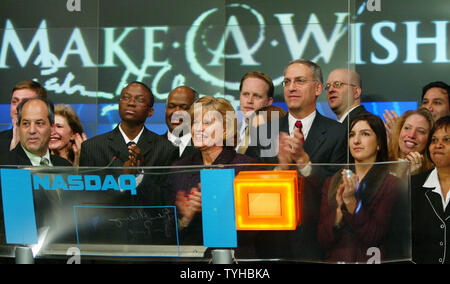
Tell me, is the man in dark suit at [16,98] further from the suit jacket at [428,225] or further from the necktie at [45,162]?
the suit jacket at [428,225]

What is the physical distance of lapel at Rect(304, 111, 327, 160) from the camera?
169 inches

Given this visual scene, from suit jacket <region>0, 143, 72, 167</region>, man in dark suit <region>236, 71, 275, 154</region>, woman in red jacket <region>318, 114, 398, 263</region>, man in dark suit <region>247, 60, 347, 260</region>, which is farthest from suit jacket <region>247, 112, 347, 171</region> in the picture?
suit jacket <region>0, 143, 72, 167</region>

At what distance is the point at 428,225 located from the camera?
4039 mm

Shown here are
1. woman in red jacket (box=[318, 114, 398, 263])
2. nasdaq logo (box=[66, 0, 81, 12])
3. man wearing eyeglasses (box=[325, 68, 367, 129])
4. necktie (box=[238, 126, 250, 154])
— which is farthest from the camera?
nasdaq logo (box=[66, 0, 81, 12])

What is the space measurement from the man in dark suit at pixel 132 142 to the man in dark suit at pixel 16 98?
499 millimetres

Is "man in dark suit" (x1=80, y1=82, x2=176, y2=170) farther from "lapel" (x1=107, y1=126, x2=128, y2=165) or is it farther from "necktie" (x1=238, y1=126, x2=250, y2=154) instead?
"necktie" (x1=238, y1=126, x2=250, y2=154)

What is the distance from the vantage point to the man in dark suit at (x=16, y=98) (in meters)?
4.54

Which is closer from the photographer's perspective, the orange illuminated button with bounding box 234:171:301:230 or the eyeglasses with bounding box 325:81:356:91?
the orange illuminated button with bounding box 234:171:301:230

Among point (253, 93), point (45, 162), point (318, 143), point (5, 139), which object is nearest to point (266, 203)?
point (318, 143)

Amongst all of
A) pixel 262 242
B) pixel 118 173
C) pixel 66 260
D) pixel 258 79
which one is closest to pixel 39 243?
pixel 66 260

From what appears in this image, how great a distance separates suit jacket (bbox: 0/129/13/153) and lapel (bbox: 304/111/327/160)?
6.94ft

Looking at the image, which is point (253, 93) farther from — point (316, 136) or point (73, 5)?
point (73, 5)

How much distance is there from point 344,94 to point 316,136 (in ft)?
1.14

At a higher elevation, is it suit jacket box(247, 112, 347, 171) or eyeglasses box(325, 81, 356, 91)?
eyeglasses box(325, 81, 356, 91)
